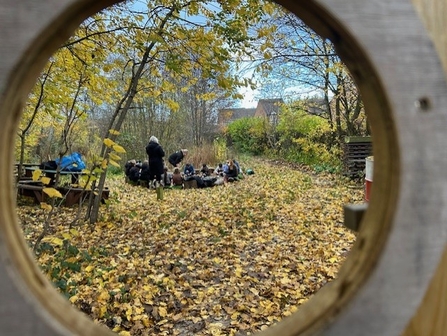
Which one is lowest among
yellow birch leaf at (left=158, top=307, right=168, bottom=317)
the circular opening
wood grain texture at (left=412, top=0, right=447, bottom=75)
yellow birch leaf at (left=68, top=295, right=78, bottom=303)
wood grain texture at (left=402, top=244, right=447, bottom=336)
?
yellow birch leaf at (left=158, top=307, right=168, bottom=317)

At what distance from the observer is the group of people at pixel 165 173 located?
10.5 metres

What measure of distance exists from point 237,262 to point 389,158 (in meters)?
3.97

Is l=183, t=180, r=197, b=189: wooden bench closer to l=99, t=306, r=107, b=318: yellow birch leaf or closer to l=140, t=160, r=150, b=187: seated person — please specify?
l=140, t=160, r=150, b=187: seated person

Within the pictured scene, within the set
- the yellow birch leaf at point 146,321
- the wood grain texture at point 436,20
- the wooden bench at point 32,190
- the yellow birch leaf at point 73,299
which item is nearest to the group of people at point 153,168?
the wooden bench at point 32,190

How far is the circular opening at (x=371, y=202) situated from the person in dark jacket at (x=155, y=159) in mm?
9510

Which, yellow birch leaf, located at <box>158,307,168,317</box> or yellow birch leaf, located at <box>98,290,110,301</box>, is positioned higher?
yellow birch leaf, located at <box>98,290,110,301</box>

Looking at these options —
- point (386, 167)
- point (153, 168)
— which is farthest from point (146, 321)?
point (153, 168)

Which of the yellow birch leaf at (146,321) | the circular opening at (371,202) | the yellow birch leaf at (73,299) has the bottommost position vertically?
the yellow birch leaf at (146,321)

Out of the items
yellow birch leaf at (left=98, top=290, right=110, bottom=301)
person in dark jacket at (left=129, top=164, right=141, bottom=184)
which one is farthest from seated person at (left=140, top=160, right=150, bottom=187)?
yellow birch leaf at (left=98, top=290, right=110, bottom=301)

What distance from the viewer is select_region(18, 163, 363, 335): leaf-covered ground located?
323cm

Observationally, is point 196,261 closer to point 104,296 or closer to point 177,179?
point 104,296

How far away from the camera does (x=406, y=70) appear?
70cm

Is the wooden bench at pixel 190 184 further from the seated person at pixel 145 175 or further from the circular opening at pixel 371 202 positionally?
the circular opening at pixel 371 202

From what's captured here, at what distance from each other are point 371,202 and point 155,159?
9.95 meters
